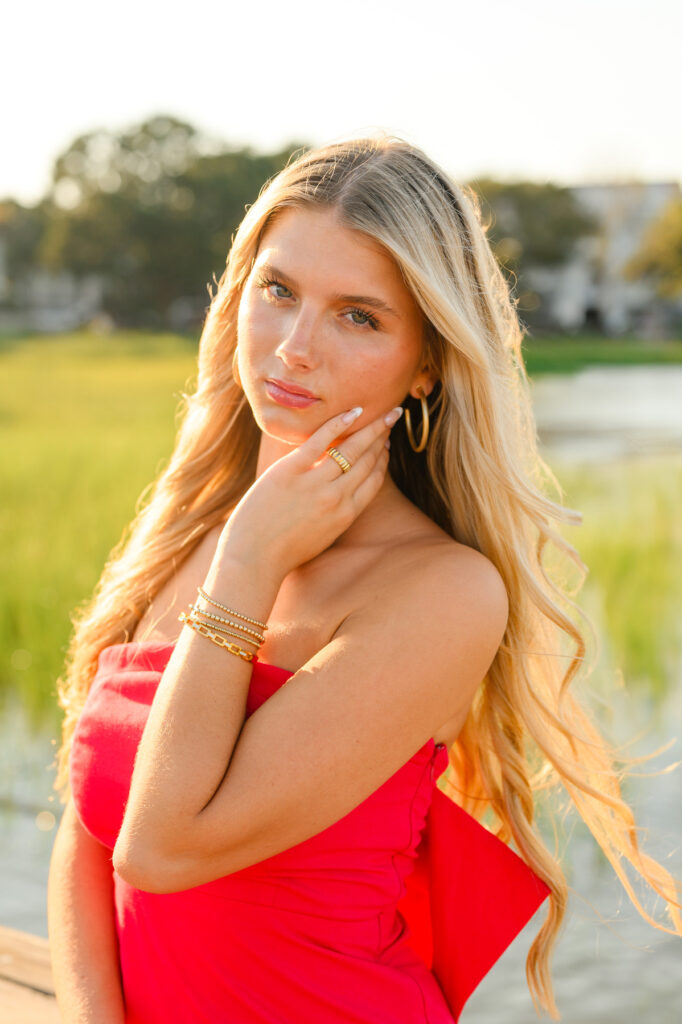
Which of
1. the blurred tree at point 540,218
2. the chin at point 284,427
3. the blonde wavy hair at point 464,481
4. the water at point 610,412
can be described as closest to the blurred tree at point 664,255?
the water at point 610,412

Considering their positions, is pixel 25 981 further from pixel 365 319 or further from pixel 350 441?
pixel 365 319

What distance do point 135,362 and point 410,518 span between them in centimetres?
2629

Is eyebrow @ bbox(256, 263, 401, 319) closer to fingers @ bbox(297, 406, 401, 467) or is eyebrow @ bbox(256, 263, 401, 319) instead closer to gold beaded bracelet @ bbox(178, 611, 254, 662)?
fingers @ bbox(297, 406, 401, 467)

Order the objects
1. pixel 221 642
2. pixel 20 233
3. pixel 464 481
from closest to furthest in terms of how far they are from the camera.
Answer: pixel 221 642 < pixel 464 481 < pixel 20 233

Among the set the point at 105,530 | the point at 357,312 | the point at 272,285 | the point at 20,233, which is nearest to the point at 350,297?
the point at 357,312

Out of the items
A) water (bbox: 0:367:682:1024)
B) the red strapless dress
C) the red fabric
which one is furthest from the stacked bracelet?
water (bbox: 0:367:682:1024)

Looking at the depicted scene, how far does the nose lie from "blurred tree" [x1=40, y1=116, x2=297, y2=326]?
47467mm

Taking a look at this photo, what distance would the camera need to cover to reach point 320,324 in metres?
1.83

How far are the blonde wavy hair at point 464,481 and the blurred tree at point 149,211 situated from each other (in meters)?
47.0

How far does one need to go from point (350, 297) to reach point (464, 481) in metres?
0.41

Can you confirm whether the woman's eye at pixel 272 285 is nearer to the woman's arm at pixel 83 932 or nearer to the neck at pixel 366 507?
the neck at pixel 366 507

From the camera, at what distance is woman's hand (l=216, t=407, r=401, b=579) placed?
174 centimetres

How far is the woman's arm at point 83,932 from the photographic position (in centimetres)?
187

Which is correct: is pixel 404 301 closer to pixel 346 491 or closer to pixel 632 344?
pixel 346 491
